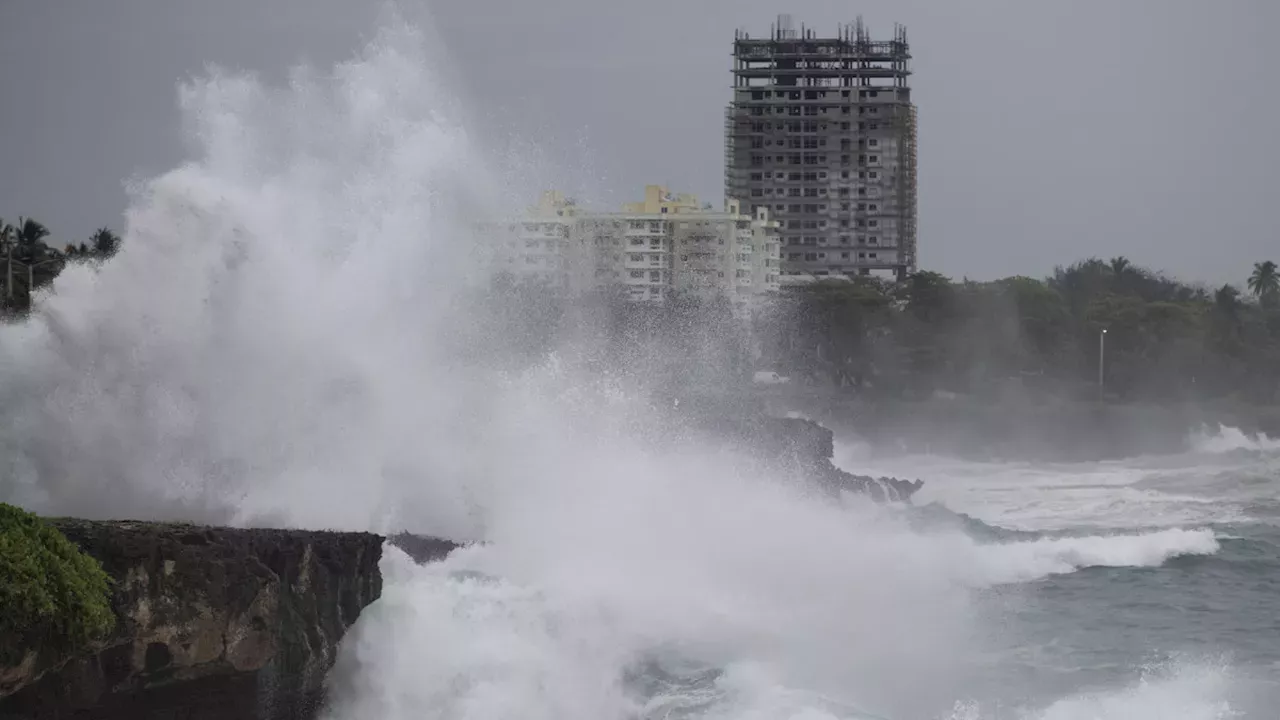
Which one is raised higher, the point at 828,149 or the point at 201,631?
the point at 828,149

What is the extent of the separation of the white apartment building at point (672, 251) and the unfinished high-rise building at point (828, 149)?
25152 mm

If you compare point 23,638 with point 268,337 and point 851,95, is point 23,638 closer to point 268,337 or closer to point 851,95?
point 268,337

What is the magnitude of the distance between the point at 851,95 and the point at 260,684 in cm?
13021

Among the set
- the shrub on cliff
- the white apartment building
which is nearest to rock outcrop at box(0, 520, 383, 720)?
the shrub on cliff

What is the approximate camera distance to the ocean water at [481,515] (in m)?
19.5

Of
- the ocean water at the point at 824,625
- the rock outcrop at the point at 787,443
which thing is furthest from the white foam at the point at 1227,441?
the ocean water at the point at 824,625

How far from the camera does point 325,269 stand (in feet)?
86.7

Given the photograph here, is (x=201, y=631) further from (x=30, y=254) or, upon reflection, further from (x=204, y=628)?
(x=30, y=254)

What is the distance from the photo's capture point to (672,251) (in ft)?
349

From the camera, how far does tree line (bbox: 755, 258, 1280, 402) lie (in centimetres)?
9450

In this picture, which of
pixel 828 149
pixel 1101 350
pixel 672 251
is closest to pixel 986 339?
pixel 1101 350

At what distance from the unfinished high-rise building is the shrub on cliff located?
126931 mm

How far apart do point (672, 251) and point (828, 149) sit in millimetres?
41050

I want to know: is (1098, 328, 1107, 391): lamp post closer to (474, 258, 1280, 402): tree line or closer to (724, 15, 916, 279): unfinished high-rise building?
(474, 258, 1280, 402): tree line
